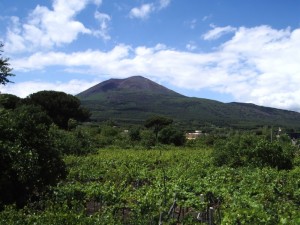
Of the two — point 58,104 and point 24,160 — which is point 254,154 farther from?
point 58,104

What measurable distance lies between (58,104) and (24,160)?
1758 inches

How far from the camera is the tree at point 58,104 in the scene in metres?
53.8

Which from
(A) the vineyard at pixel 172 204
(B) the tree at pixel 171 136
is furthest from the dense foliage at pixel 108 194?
(B) the tree at pixel 171 136

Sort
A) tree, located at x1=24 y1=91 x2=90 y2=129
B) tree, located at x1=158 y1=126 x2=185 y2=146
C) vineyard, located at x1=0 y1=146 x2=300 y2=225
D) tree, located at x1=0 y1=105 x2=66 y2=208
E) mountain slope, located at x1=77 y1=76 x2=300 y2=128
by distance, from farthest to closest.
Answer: mountain slope, located at x1=77 y1=76 x2=300 y2=128 < tree, located at x1=24 y1=91 x2=90 y2=129 < tree, located at x1=158 y1=126 x2=185 y2=146 < tree, located at x1=0 y1=105 x2=66 y2=208 < vineyard, located at x1=0 y1=146 x2=300 y2=225

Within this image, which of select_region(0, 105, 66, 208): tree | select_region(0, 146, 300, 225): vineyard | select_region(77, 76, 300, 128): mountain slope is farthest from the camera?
select_region(77, 76, 300, 128): mountain slope

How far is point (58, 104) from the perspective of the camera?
54.3m

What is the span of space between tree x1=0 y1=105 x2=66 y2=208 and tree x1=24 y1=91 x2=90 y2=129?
137ft

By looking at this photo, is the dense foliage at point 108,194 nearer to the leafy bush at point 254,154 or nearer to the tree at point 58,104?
the leafy bush at point 254,154

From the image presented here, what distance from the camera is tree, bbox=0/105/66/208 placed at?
10641mm

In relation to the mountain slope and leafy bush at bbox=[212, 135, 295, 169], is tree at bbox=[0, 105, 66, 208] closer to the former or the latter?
leafy bush at bbox=[212, 135, 295, 169]

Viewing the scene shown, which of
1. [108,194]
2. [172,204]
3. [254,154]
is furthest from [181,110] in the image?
[172,204]

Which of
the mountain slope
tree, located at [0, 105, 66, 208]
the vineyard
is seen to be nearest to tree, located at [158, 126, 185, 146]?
the vineyard

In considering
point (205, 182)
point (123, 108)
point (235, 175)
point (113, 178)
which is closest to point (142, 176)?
point (113, 178)

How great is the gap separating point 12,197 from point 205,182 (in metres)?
5.48
